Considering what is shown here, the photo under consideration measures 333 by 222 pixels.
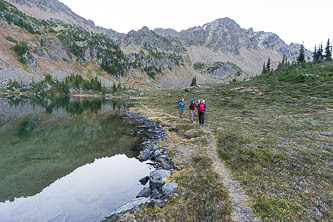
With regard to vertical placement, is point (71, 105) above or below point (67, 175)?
above

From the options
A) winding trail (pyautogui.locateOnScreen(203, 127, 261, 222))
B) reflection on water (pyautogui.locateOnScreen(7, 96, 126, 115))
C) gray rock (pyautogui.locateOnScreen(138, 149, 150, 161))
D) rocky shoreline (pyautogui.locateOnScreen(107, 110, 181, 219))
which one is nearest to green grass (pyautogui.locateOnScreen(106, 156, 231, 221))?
winding trail (pyautogui.locateOnScreen(203, 127, 261, 222))

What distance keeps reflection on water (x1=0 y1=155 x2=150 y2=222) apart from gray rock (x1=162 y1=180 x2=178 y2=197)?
255cm

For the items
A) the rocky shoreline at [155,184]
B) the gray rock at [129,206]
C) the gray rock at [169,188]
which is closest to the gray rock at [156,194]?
the rocky shoreline at [155,184]

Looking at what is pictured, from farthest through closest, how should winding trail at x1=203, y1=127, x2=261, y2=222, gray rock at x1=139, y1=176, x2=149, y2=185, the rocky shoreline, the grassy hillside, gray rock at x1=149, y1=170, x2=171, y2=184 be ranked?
gray rock at x1=139, y1=176, x2=149, y2=185, gray rock at x1=149, y1=170, x2=171, y2=184, the rocky shoreline, the grassy hillside, winding trail at x1=203, y1=127, x2=261, y2=222

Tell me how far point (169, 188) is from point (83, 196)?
19.1ft

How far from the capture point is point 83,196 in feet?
39.2

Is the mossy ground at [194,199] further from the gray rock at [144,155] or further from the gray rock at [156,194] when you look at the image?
the gray rock at [144,155]

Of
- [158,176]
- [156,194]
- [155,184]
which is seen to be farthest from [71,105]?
[156,194]

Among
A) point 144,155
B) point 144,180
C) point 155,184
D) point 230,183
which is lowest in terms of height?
point 144,180

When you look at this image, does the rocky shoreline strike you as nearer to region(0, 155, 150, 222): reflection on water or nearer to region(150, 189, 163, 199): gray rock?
region(150, 189, 163, 199): gray rock

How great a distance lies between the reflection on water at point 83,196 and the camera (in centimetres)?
992

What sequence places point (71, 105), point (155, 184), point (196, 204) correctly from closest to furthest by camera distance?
point (196, 204), point (155, 184), point (71, 105)

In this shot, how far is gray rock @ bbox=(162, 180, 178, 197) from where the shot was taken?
10115 mm

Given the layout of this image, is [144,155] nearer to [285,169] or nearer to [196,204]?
[196,204]
